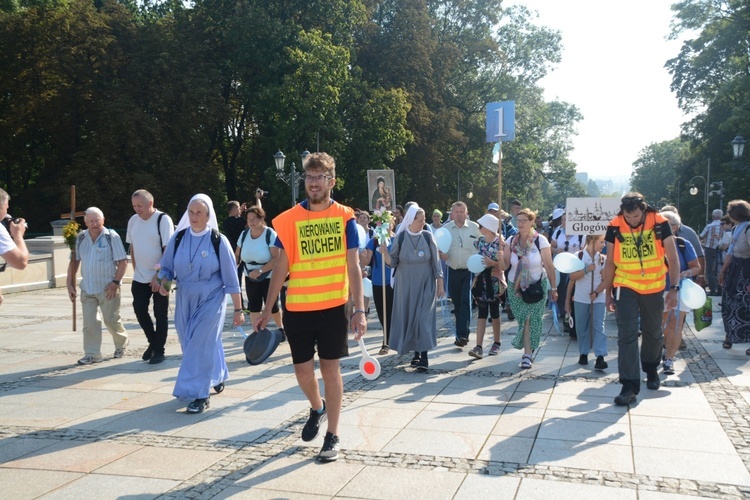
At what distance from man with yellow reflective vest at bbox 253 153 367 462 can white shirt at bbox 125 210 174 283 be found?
3.63 meters

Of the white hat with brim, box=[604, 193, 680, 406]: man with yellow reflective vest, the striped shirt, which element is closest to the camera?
box=[604, 193, 680, 406]: man with yellow reflective vest

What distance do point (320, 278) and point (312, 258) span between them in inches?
5.6

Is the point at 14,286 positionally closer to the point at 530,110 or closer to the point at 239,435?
the point at 239,435

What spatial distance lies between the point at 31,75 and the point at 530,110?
26642 millimetres

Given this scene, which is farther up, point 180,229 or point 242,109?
point 242,109

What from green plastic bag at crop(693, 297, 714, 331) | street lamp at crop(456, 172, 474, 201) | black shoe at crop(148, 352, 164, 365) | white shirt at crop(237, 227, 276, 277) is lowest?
black shoe at crop(148, 352, 164, 365)

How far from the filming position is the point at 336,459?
4.73 m

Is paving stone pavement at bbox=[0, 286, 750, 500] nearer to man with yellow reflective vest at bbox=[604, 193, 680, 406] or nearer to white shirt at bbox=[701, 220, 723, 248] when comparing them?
man with yellow reflective vest at bbox=[604, 193, 680, 406]

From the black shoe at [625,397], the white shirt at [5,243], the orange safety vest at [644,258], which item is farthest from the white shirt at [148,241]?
the black shoe at [625,397]

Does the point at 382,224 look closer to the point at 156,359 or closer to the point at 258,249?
the point at 258,249

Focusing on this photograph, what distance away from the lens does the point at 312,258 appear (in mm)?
4750

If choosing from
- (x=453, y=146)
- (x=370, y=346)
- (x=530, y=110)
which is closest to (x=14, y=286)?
(x=370, y=346)

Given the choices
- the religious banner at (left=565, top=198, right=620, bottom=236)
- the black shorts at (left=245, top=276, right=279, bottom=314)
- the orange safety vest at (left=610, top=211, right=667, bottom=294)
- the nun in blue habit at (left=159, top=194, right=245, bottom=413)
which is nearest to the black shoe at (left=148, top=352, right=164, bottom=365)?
the black shorts at (left=245, top=276, right=279, bottom=314)

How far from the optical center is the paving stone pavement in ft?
14.1
